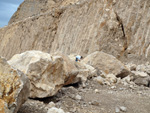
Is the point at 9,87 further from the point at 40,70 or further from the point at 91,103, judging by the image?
the point at 91,103

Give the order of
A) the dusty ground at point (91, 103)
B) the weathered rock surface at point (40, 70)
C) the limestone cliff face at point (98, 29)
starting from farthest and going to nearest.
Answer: the limestone cliff face at point (98, 29)
the weathered rock surface at point (40, 70)
the dusty ground at point (91, 103)

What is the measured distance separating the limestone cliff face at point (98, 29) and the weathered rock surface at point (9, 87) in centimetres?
722

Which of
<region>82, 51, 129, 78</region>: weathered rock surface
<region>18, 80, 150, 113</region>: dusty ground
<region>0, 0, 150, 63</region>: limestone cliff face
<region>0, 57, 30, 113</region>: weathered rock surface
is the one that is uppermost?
<region>0, 0, 150, 63</region>: limestone cliff face

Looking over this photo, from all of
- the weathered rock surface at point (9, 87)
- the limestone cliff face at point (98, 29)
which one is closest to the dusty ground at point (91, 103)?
the weathered rock surface at point (9, 87)

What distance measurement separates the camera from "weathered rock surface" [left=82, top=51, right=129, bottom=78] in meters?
5.83

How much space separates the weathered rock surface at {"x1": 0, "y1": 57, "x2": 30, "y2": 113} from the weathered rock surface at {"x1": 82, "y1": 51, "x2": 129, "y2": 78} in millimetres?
4464

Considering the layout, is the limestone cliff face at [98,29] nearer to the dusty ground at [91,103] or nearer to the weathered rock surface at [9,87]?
the dusty ground at [91,103]

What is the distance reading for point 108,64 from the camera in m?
6.10

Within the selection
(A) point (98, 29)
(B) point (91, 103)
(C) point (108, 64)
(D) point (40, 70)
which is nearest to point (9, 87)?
(D) point (40, 70)

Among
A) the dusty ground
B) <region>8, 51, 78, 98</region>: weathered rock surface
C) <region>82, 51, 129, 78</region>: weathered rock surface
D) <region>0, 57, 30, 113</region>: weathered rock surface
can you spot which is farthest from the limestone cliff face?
<region>0, 57, 30, 113</region>: weathered rock surface

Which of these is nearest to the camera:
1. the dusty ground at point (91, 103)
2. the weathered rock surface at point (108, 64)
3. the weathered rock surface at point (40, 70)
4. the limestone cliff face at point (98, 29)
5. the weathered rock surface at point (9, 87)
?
the weathered rock surface at point (9, 87)

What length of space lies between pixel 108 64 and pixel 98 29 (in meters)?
4.54

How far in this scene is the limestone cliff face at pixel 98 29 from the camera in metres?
8.53

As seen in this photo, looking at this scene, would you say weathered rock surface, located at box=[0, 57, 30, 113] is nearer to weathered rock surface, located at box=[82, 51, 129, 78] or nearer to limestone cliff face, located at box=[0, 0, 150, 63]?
weathered rock surface, located at box=[82, 51, 129, 78]
